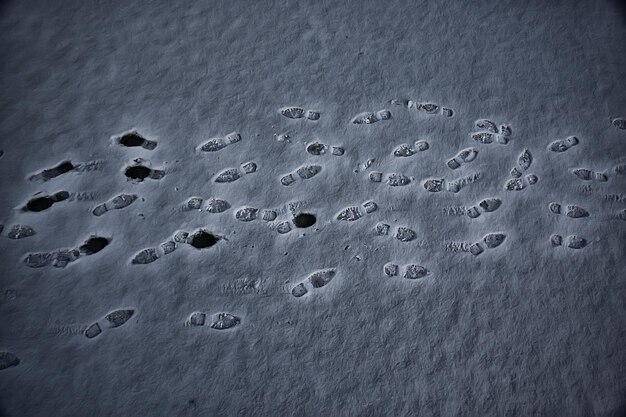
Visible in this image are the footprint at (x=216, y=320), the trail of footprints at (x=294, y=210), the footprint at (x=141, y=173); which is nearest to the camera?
the footprint at (x=216, y=320)

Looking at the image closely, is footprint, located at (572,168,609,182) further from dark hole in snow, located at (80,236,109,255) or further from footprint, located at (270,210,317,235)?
dark hole in snow, located at (80,236,109,255)

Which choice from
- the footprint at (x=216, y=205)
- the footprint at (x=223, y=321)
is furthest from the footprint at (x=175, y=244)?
the footprint at (x=223, y=321)

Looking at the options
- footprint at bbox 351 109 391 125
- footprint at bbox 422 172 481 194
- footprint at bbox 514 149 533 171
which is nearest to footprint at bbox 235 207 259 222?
footprint at bbox 351 109 391 125

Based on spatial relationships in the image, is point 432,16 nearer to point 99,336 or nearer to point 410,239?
point 410,239

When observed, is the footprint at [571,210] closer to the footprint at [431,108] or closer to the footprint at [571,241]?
the footprint at [571,241]

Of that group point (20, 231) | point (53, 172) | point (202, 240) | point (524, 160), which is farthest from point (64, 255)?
point (524, 160)

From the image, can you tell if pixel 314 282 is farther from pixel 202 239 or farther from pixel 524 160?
pixel 524 160
